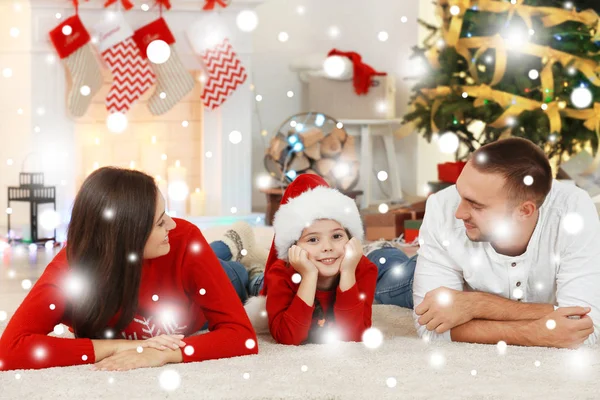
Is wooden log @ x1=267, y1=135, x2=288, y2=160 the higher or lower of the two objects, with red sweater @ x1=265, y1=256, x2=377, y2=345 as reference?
higher

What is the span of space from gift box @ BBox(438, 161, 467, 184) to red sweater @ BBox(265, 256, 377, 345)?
2169mm

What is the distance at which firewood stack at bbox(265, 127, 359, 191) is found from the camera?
4.70 meters

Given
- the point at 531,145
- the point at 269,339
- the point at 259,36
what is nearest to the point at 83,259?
the point at 269,339

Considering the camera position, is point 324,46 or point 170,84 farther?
point 324,46

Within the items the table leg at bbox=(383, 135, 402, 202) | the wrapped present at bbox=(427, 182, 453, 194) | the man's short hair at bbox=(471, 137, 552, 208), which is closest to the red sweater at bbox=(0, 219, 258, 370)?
the man's short hair at bbox=(471, 137, 552, 208)

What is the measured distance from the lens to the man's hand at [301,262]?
1.98 metres

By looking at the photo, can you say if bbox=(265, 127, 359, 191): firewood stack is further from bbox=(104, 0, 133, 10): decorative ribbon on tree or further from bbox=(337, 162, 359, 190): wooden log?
bbox=(104, 0, 133, 10): decorative ribbon on tree

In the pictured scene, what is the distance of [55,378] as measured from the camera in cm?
171

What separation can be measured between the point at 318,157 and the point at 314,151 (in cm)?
4

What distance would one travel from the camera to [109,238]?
1802 mm

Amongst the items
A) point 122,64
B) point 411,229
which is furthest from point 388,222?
point 122,64

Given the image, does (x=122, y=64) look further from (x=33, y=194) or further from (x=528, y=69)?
(x=528, y=69)

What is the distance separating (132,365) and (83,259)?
23cm

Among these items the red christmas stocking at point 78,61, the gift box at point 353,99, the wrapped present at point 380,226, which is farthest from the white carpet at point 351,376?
the gift box at point 353,99
